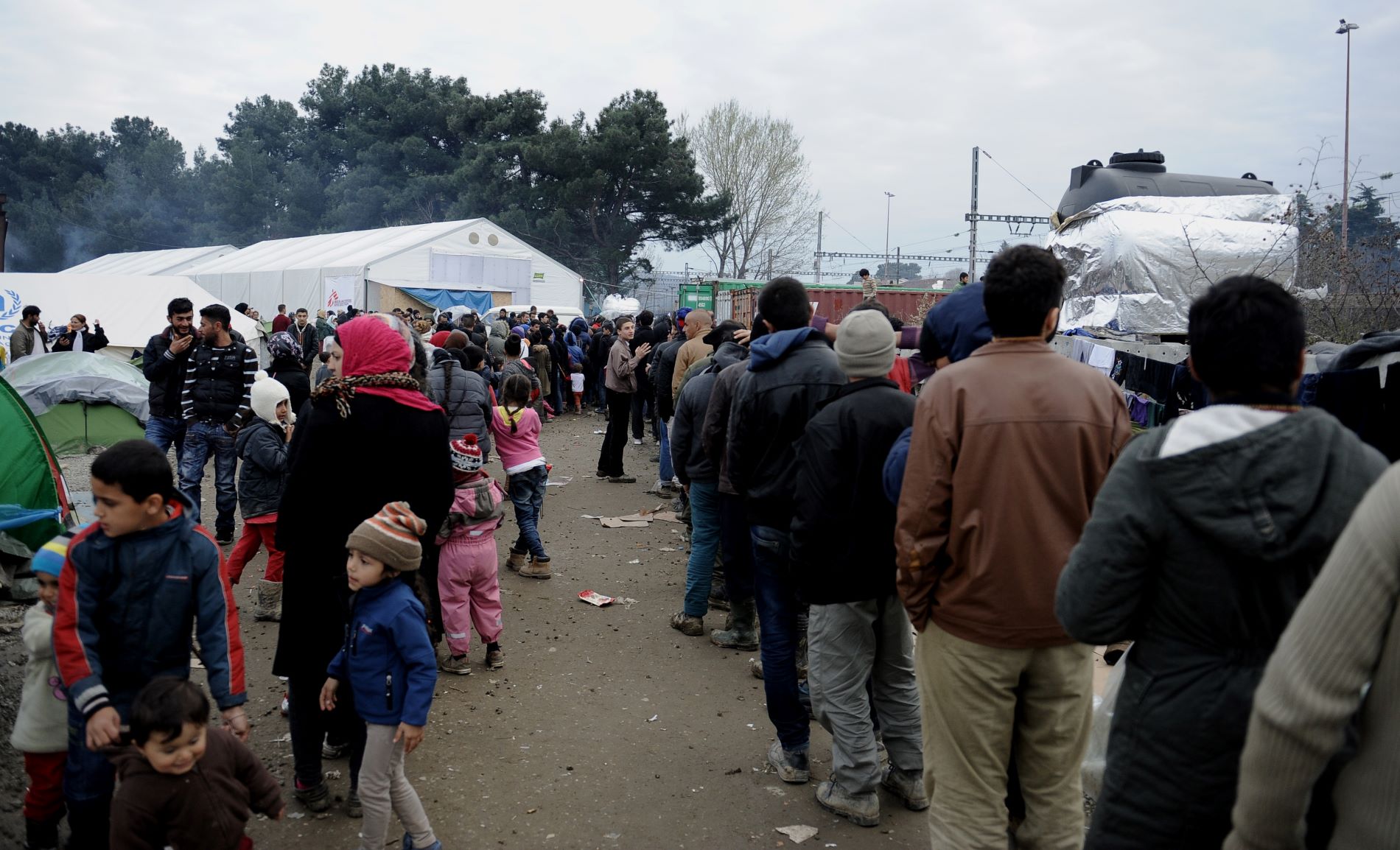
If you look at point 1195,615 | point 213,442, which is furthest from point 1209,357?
point 213,442

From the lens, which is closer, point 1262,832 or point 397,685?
point 1262,832

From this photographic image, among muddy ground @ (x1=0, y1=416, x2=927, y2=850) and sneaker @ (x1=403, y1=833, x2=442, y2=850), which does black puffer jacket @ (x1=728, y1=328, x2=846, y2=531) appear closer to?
muddy ground @ (x1=0, y1=416, x2=927, y2=850)

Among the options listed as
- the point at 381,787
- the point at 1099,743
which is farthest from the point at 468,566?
the point at 1099,743

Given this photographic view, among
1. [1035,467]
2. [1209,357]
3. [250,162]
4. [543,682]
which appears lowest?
[543,682]

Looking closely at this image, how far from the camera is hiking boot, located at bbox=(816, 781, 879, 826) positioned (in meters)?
3.92

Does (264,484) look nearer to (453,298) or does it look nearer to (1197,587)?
(1197,587)

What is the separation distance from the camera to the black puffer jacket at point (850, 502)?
3623mm

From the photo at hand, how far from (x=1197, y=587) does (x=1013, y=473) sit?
0.79 meters

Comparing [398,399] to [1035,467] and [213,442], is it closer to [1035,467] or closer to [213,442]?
[1035,467]

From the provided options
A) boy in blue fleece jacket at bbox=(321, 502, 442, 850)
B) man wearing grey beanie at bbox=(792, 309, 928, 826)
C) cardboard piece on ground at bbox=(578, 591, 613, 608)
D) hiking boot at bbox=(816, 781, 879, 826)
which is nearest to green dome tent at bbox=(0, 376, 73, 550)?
boy in blue fleece jacket at bbox=(321, 502, 442, 850)

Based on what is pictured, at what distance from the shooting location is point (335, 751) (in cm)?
448

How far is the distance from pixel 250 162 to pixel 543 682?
2461 inches

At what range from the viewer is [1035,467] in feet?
8.78

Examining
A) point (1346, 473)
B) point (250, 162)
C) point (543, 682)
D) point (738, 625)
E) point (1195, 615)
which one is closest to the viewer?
point (1346, 473)
